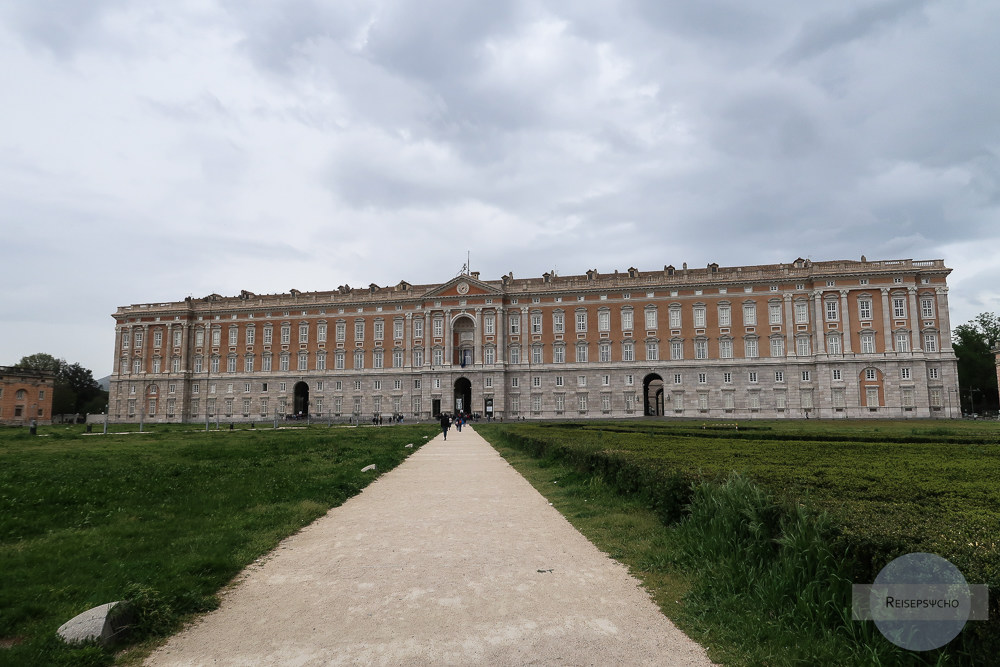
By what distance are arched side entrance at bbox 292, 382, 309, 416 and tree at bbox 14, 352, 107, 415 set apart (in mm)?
41598

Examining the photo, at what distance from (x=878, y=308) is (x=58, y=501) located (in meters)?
64.0

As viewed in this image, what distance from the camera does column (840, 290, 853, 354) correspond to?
56125 mm

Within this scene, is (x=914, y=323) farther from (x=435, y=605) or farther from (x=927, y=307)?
(x=435, y=605)

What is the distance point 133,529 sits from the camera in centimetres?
802

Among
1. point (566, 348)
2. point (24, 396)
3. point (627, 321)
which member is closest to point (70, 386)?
point (24, 396)

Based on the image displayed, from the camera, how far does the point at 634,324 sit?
61.9 m

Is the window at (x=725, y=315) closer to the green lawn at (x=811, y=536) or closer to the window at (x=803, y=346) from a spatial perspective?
the window at (x=803, y=346)

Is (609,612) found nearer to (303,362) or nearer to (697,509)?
(697,509)

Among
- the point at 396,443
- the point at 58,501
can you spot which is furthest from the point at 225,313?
the point at 58,501

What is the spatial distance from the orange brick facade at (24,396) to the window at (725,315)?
72.5 m

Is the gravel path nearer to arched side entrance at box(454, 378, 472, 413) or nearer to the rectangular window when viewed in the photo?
the rectangular window

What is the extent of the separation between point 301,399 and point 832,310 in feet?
198

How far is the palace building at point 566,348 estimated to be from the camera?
55.7 metres

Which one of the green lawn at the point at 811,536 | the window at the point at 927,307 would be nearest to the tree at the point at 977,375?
the window at the point at 927,307
